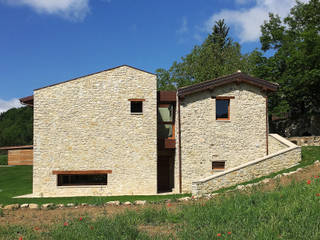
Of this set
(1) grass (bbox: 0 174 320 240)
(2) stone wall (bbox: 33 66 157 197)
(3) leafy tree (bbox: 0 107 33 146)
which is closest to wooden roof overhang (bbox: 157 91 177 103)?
(2) stone wall (bbox: 33 66 157 197)

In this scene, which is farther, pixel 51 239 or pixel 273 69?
pixel 273 69

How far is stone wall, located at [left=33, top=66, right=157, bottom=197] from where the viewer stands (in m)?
17.2

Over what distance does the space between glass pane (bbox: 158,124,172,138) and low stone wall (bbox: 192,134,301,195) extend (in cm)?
551

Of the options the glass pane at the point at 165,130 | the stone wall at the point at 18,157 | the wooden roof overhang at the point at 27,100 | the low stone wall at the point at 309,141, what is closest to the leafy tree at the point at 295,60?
the low stone wall at the point at 309,141

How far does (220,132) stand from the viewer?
1788cm

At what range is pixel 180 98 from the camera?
17.5 m

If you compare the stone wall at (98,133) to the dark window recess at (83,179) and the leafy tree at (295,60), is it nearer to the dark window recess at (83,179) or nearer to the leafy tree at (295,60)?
the dark window recess at (83,179)

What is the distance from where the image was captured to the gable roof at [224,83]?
17375 millimetres

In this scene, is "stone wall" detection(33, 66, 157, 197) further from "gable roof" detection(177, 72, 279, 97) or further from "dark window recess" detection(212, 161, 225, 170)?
"dark window recess" detection(212, 161, 225, 170)

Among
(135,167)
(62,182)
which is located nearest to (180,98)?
(135,167)

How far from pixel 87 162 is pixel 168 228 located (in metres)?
10.7

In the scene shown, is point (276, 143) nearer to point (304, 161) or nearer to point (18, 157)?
point (304, 161)

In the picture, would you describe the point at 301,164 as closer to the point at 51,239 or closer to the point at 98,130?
the point at 98,130

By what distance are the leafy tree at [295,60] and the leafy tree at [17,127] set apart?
56355 mm
